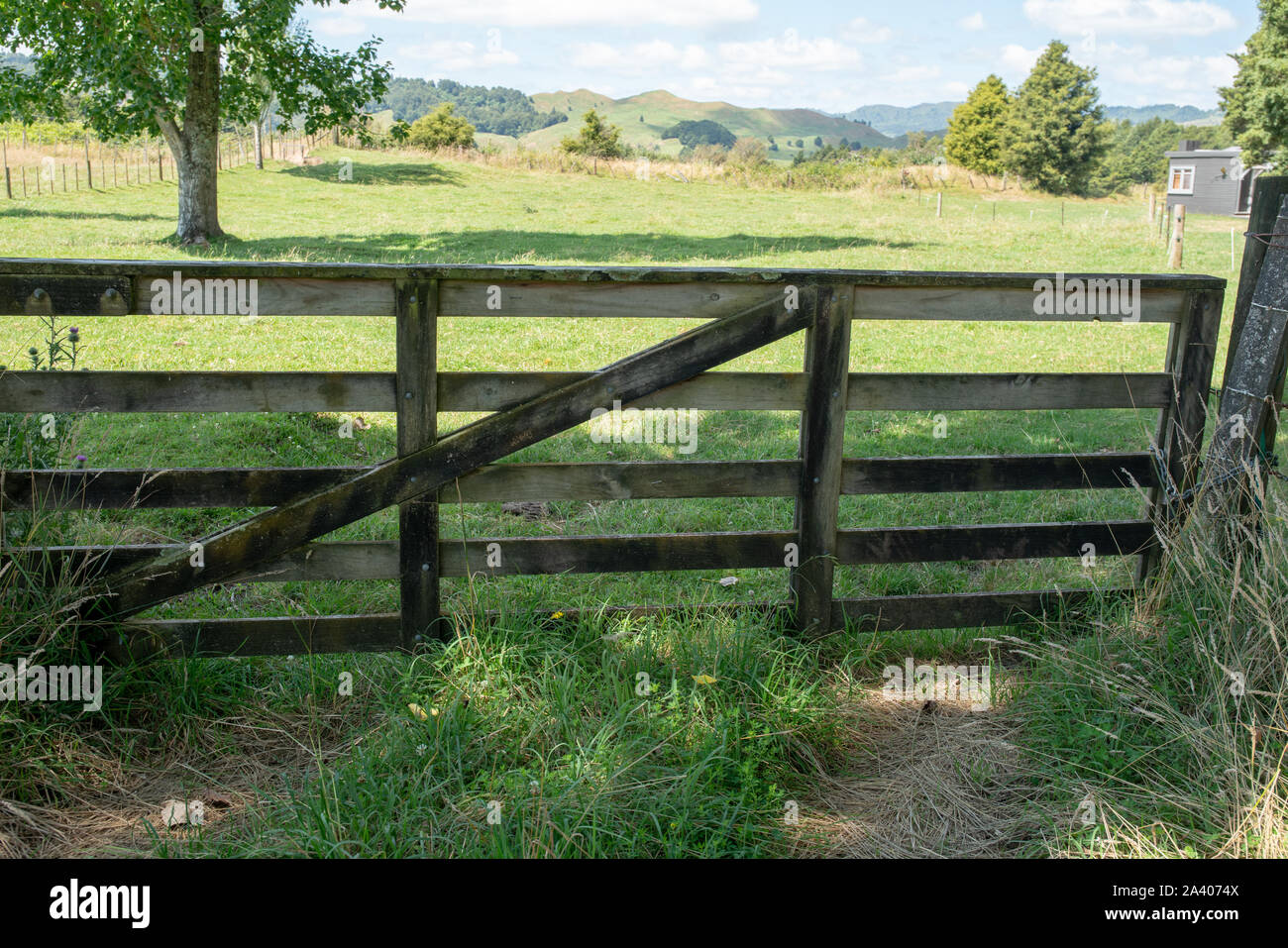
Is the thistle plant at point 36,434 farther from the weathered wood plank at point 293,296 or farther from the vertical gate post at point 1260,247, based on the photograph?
the vertical gate post at point 1260,247

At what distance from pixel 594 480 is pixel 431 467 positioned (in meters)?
0.71

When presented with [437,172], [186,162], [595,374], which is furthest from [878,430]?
[437,172]

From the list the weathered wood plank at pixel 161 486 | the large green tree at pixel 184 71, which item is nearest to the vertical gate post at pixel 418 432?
the weathered wood plank at pixel 161 486

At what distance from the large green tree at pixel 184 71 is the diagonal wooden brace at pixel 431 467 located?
708 inches

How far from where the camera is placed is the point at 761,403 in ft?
15.0

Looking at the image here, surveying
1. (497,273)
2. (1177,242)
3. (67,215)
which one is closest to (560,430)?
(497,273)

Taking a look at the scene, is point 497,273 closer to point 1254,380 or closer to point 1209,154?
point 1254,380

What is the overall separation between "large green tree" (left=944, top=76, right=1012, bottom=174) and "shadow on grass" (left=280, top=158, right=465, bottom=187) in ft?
163

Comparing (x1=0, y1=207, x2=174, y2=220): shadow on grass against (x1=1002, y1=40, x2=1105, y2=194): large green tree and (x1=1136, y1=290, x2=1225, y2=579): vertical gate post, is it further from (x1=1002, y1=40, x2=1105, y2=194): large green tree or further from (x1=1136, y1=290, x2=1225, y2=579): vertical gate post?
(x1=1002, y1=40, x2=1105, y2=194): large green tree

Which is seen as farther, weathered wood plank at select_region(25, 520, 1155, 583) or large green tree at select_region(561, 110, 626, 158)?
large green tree at select_region(561, 110, 626, 158)

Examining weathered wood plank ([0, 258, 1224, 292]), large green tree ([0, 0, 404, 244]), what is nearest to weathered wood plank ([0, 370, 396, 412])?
weathered wood plank ([0, 258, 1224, 292])

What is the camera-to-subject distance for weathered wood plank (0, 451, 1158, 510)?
421 centimetres
